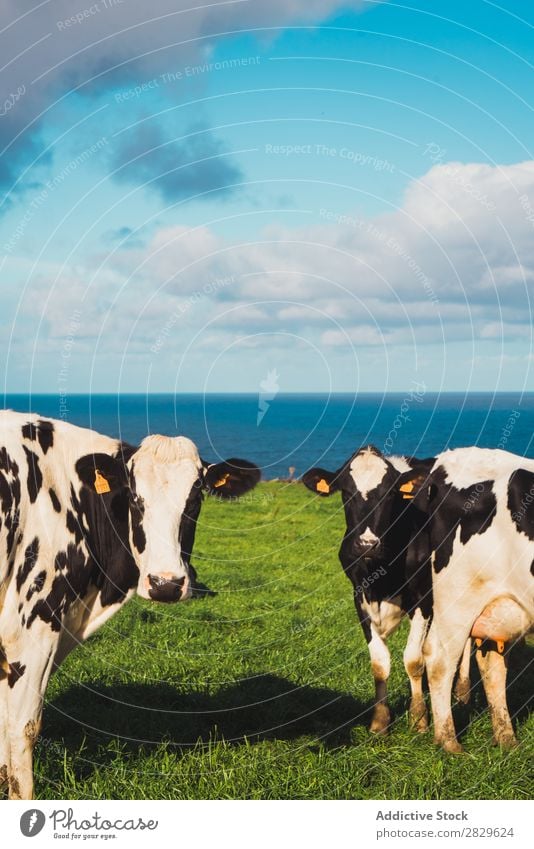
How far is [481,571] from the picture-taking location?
7.10 metres

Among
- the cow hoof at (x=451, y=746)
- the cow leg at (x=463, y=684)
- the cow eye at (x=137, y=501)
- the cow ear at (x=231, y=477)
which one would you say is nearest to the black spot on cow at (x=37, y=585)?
the cow eye at (x=137, y=501)

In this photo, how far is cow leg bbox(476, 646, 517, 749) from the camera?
23.9 feet

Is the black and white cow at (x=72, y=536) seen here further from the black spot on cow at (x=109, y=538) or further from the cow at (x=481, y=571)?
the cow at (x=481, y=571)

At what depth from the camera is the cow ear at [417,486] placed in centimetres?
806

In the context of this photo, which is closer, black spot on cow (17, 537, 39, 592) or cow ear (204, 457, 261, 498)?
black spot on cow (17, 537, 39, 592)

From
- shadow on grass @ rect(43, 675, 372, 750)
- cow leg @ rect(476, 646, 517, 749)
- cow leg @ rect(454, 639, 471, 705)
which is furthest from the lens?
cow leg @ rect(454, 639, 471, 705)

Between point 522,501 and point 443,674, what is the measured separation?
1.75 m

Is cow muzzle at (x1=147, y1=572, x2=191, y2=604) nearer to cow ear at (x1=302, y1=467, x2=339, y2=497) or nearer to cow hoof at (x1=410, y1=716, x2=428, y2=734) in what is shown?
cow hoof at (x1=410, y1=716, x2=428, y2=734)

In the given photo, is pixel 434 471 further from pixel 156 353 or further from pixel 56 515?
pixel 56 515

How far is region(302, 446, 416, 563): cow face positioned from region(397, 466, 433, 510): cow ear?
0.16 m

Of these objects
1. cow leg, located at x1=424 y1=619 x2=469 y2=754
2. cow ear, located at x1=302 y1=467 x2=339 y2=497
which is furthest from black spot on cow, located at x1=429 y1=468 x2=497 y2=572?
cow ear, located at x1=302 y1=467 x2=339 y2=497

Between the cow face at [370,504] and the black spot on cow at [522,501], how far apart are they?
133cm
